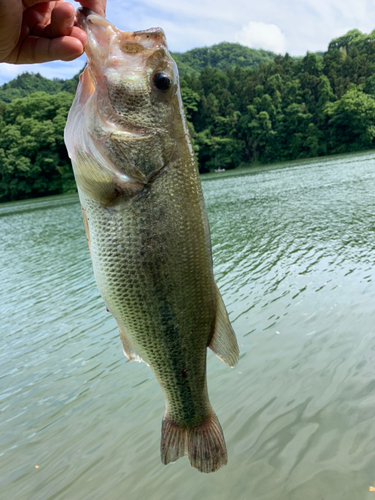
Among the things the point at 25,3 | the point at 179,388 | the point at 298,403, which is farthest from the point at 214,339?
the point at 298,403

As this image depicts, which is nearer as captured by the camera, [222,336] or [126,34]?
[126,34]

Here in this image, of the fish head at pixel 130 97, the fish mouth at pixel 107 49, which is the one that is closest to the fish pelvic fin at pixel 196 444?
the fish head at pixel 130 97

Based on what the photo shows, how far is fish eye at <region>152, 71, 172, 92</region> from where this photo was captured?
2.03m

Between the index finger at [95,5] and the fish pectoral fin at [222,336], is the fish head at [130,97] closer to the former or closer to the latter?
the index finger at [95,5]

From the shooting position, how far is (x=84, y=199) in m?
2.00

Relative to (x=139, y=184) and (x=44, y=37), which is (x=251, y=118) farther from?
(x=139, y=184)

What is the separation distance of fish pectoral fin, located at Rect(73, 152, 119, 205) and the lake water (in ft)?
12.6

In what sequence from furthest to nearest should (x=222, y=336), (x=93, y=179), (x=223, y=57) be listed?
(x=223, y=57)
(x=222, y=336)
(x=93, y=179)

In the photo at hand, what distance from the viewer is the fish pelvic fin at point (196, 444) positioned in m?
2.23

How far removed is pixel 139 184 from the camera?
1.99 meters

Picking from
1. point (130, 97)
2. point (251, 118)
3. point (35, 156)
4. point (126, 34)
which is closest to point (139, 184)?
point (130, 97)

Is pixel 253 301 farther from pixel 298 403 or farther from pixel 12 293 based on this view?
pixel 12 293

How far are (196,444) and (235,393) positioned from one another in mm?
3891

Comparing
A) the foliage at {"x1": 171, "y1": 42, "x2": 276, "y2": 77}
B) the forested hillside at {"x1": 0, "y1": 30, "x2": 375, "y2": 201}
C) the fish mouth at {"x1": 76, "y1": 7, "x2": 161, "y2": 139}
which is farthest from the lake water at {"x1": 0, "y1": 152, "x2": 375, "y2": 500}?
the foliage at {"x1": 171, "y1": 42, "x2": 276, "y2": 77}
